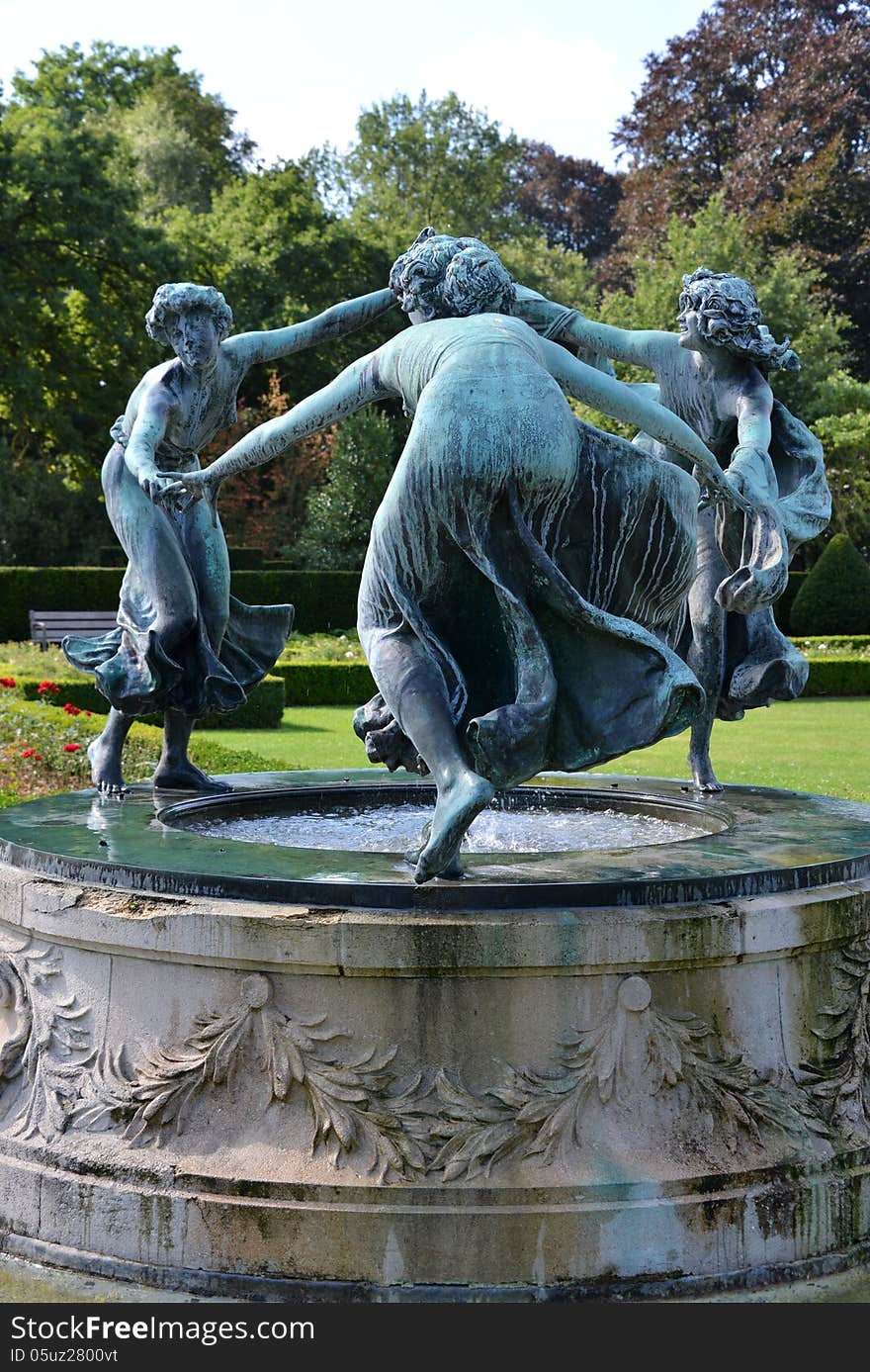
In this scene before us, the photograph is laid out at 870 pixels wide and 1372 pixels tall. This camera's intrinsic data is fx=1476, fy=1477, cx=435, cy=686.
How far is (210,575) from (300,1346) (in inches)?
Answer: 138

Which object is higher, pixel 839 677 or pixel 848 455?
pixel 848 455

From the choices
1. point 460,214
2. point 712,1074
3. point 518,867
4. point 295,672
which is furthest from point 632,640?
point 460,214

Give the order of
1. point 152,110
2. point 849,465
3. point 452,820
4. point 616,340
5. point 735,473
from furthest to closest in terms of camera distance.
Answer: point 152,110, point 849,465, point 616,340, point 735,473, point 452,820

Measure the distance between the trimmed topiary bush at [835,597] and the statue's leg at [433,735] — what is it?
21036 millimetres

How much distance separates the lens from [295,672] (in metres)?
17.8

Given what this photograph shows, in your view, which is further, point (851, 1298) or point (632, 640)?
point (632, 640)

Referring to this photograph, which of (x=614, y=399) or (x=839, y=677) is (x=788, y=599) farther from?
(x=614, y=399)

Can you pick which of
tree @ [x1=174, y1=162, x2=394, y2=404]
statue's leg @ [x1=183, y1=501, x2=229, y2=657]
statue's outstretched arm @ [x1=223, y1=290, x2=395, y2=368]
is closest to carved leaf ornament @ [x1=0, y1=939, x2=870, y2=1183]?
statue's leg @ [x1=183, y1=501, x2=229, y2=657]

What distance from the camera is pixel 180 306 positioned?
224 inches

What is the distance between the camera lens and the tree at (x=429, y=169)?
44.9 m

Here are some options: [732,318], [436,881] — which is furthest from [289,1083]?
[732,318]

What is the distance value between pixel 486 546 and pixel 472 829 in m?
1.86

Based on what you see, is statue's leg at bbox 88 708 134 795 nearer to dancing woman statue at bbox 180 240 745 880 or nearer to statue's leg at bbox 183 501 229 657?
statue's leg at bbox 183 501 229 657

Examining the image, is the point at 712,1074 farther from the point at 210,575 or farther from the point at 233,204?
the point at 233,204
